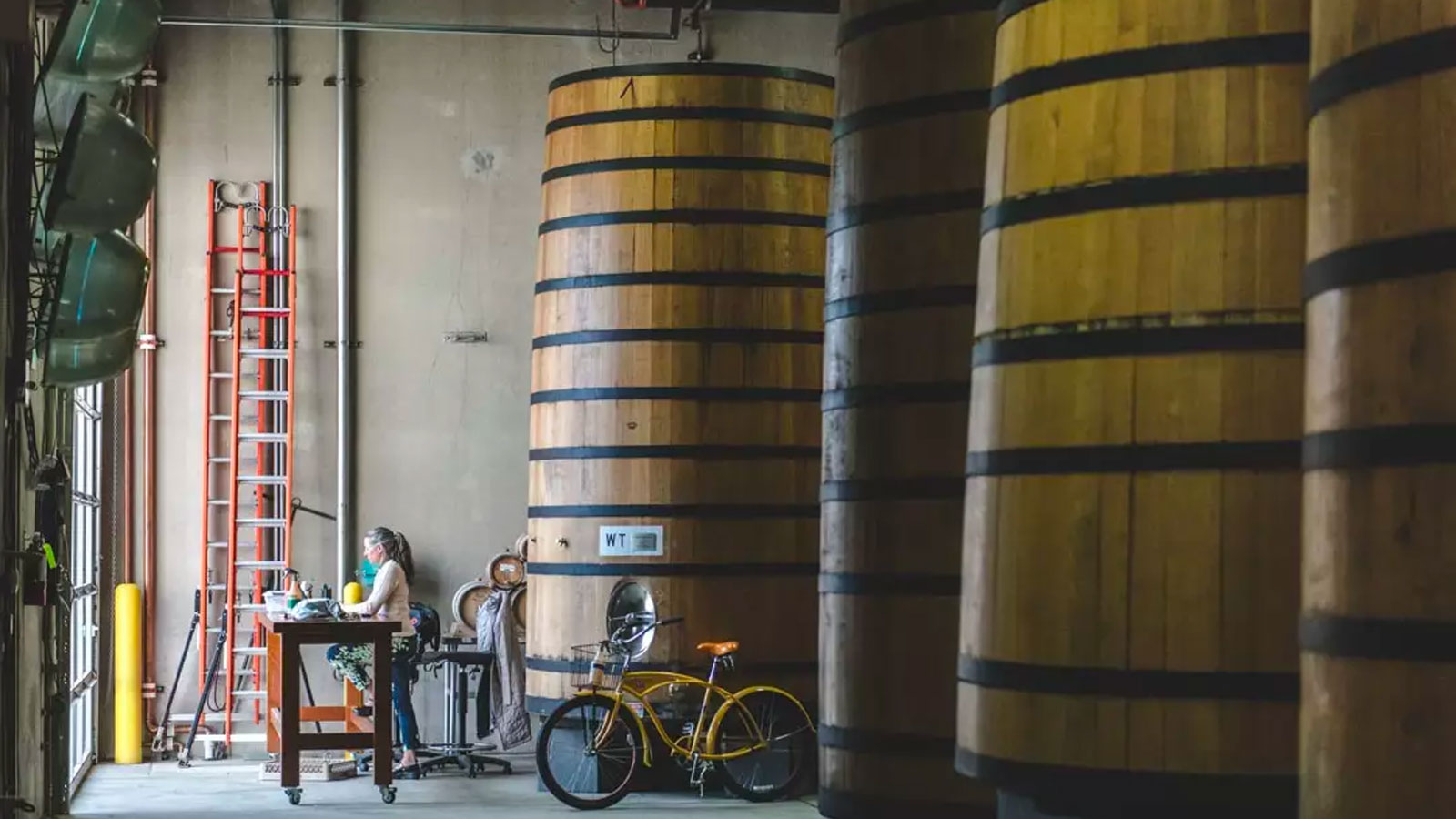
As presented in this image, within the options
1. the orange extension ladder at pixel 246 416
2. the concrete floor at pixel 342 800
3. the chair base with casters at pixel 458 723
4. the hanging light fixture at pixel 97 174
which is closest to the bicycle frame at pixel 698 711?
the concrete floor at pixel 342 800

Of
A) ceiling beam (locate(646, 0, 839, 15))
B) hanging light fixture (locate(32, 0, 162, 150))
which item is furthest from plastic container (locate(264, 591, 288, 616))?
hanging light fixture (locate(32, 0, 162, 150))

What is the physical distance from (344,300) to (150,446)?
134 centimetres

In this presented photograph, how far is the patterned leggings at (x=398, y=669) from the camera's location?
408 inches

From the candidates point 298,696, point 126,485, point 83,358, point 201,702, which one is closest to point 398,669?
point 201,702

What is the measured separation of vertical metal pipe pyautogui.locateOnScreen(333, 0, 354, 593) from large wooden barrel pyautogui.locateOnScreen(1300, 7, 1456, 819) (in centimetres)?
945

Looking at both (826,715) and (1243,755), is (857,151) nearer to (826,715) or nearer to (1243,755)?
(826,715)

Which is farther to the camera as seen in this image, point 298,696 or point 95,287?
point 298,696

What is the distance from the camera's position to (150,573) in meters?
11.5

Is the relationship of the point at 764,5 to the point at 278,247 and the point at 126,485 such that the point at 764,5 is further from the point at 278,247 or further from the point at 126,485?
the point at 126,485

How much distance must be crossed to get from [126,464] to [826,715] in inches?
299

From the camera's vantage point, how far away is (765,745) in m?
8.91

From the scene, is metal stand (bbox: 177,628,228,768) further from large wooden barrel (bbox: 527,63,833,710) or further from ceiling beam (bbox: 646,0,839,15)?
ceiling beam (bbox: 646,0,839,15)

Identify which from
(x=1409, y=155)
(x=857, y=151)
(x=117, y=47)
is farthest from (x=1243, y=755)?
(x=117, y=47)

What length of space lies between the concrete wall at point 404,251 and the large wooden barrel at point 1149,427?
A: 8474 mm
